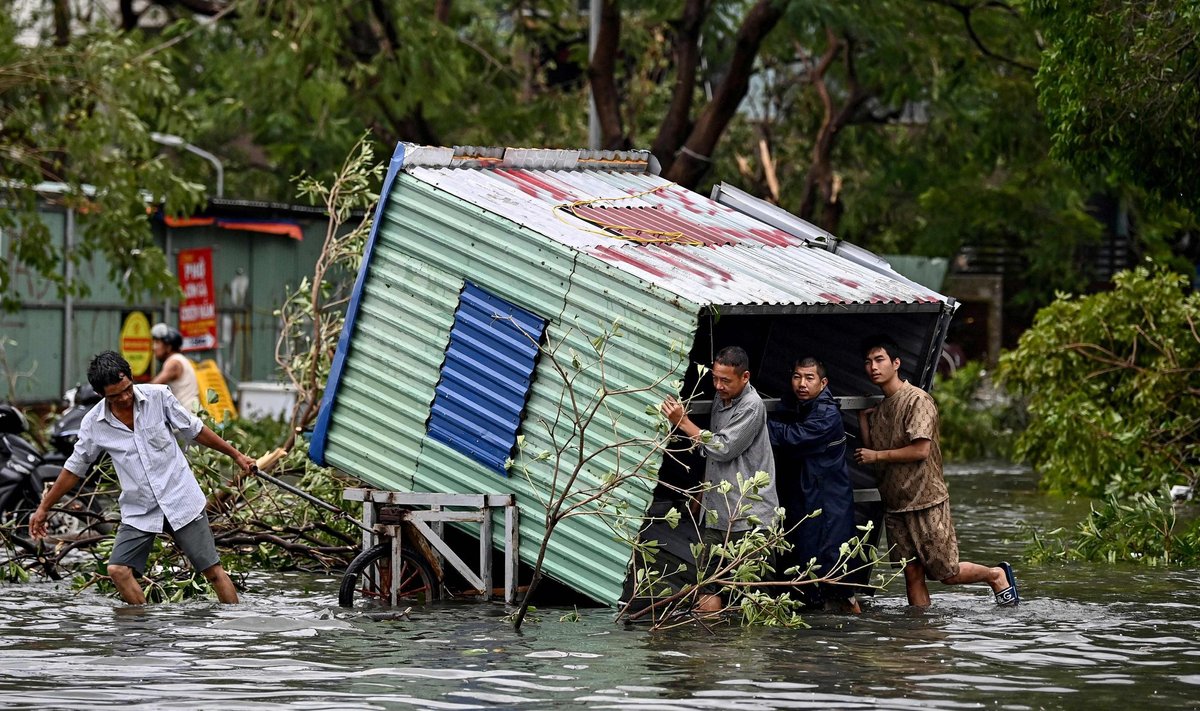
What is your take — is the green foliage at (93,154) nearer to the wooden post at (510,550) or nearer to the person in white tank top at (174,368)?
the person in white tank top at (174,368)

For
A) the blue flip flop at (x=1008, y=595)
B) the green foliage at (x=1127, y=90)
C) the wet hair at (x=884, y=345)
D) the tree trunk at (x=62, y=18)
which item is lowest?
the blue flip flop at (x=1008, y=595)

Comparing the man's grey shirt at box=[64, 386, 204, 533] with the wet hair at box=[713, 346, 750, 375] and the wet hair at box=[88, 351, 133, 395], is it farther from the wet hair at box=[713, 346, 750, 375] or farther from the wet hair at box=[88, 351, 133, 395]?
the wet hair at box=[713, 346, 750, 375]

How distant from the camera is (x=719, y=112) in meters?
22.0

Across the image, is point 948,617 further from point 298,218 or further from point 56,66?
point 298,218

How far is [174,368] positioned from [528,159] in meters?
5.28

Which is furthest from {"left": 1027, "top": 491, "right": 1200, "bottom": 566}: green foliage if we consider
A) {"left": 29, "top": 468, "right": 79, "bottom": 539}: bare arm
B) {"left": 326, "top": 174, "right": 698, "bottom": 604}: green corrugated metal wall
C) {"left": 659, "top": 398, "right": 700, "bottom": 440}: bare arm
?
{"left": 29, "top": 468, "right": 79, "bottom": 539}: bare arm

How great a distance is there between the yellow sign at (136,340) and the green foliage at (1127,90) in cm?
1404

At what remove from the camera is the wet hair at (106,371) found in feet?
35.3

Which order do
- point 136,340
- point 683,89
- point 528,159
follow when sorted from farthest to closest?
point 136,340 → point 683,89 → point 528,159

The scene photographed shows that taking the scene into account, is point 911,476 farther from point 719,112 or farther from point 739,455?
point 719,112

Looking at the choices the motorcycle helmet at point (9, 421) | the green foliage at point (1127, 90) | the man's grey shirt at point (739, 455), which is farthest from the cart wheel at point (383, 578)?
the green foliage at point (1127, 90)

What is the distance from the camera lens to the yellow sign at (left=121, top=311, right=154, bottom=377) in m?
25.2

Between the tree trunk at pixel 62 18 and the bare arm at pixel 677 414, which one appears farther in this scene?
the tree trunk at pixel 62 18

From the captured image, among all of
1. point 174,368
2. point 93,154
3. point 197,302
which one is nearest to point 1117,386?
point 174,368
